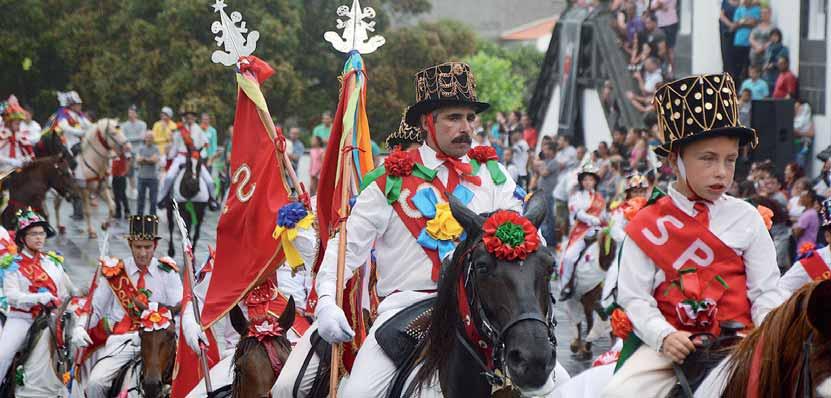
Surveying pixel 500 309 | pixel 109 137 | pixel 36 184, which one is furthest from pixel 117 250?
pixel 500 309

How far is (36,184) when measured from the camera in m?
24.7

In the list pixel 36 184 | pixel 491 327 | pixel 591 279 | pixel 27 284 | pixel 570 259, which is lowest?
pixel 591 279

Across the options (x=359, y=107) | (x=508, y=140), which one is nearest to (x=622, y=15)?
(x=508, y=140)

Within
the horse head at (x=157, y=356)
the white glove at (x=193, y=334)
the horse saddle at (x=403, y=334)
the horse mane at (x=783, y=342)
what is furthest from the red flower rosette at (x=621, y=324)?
the horse head at (x=157, y=356)

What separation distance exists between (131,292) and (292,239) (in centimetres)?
273

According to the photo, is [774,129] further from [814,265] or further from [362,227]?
[362,227]

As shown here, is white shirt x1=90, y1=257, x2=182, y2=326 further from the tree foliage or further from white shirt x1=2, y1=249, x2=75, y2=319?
the tree foliage

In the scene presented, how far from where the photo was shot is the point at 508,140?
32.4 meters

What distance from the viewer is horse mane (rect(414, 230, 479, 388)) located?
6324 mm

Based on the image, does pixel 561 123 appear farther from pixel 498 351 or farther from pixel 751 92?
pixel 498 351

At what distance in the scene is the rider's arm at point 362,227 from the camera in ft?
24.3

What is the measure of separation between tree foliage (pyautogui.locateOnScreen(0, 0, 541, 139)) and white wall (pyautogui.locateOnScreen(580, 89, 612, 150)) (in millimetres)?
8913

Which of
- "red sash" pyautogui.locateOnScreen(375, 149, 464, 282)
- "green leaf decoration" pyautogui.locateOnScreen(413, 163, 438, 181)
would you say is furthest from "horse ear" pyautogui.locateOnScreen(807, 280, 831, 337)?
"green leaf decoration" pyautogui.locateOnScreen(413, 163, 438, 181)

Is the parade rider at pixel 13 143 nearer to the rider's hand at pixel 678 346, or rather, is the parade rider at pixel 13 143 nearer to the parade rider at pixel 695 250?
the parade rider at pixel 695 250
